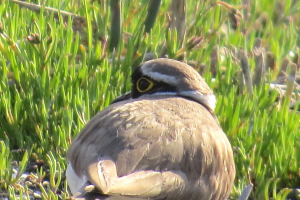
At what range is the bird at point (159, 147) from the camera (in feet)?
10.8

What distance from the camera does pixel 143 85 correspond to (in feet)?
14.5

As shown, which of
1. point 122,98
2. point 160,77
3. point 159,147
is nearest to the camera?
point 159,147

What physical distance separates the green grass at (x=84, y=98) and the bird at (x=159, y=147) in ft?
1.07

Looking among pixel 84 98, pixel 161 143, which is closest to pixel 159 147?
pixel 161 143

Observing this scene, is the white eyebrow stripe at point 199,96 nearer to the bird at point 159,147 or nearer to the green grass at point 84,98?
the bird at point 159,147

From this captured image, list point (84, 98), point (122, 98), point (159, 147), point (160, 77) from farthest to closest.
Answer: point (84, 98) < point (122, 98) < point (160, 77) < point (159, 147)

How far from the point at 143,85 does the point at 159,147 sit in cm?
96

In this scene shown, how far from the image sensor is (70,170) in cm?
368

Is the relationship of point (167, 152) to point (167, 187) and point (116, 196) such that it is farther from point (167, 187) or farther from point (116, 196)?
point (116, 196)

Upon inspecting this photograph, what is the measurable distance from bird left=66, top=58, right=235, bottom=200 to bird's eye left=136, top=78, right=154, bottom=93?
24 mm

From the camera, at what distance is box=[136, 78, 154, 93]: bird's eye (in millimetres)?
4391

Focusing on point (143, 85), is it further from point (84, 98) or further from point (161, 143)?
point (161, 143)

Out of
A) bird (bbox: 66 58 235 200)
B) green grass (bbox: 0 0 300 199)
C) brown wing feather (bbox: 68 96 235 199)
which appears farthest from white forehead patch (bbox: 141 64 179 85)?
green grass (bbox: 0 0 300 199)

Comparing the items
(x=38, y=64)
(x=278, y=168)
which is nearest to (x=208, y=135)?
(x=278, y=168)
